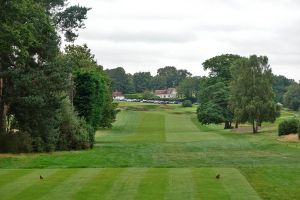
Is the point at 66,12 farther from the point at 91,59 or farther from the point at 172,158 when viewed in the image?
the point at 91,59

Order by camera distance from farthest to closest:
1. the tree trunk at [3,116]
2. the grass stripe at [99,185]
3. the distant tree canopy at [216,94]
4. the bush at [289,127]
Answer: the distant tree canopy at [216,94], the bush at [289,127], the tree trunk at [3,116], the grass stripe at [99,185]

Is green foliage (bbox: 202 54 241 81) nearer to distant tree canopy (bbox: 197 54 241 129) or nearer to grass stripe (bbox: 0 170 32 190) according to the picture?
distant tree canopy (bbox: 197 54 241 129)

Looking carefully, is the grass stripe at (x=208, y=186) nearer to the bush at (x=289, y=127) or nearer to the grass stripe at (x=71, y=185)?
the grass stripe at (x=71, y=185)

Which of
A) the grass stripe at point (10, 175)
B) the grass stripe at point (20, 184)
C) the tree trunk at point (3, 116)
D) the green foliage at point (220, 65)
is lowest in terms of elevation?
the grass stripe at point (10, 175)

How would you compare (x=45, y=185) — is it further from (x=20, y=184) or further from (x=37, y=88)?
(x=37, y=88)

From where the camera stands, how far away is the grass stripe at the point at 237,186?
631 inches

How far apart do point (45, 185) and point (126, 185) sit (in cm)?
296

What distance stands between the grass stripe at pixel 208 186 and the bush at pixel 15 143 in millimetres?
16275

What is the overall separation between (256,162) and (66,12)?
23812 mm

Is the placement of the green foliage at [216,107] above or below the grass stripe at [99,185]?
above

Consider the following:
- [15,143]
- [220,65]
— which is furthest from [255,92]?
[15,143]

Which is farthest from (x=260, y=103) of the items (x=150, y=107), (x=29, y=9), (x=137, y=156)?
(x=150, y=107)

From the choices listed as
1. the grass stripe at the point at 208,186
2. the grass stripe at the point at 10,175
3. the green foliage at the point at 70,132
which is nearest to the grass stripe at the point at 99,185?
the grass stripe at the point at 208,186

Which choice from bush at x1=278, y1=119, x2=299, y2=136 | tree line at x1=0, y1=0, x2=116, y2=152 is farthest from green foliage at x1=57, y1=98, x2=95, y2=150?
bush at x1=278, y1=119, x2=299, y2=136
